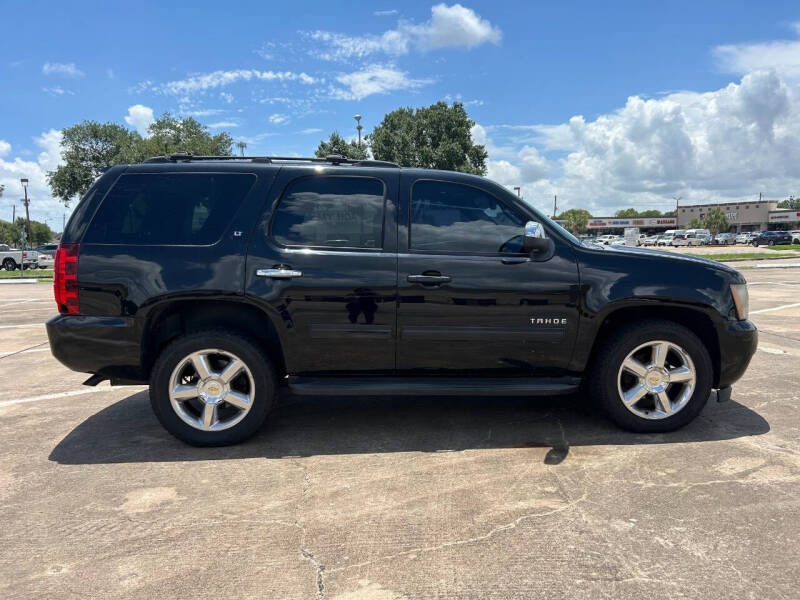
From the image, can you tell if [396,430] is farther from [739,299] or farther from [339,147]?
[339,147]

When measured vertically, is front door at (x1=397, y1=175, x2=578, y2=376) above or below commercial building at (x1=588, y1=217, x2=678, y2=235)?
below

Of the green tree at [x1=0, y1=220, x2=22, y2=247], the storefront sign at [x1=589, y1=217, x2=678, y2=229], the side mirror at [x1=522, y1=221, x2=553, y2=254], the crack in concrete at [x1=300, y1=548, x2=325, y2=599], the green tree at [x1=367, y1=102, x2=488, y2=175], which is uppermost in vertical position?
the green tree at [x1=367, y1=102, x2=488, y2=175]

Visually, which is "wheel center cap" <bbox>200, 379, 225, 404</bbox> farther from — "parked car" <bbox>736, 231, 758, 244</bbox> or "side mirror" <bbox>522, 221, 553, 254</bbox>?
"parked car" <bbox>736, 231, 758, 244</bbox>

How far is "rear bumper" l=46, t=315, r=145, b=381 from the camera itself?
3.49 m

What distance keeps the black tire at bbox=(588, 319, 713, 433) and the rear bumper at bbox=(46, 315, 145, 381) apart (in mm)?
3198

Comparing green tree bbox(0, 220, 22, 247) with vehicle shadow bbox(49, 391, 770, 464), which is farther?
green tree bbox(0, 220, 22, 247)

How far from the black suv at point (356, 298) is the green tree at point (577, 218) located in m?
107

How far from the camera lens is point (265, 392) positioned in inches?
140

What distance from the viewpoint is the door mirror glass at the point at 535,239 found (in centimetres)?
342

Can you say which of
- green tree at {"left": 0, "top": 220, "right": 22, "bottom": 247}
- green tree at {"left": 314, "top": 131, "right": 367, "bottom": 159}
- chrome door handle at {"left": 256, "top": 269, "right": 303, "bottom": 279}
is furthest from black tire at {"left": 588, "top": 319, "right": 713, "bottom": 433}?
green tree at {"left": 0, "top": 220, "right": 22, "bottom": 247}

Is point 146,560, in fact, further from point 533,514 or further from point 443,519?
point 533,514

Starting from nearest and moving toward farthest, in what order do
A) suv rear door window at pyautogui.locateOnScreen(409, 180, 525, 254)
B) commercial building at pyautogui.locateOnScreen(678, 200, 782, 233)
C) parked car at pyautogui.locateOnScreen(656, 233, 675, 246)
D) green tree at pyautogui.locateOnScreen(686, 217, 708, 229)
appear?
suv rear door window at pyautogui.locateOnScreen(409, 180, 525, 254), parked car at pyautogui.locateOnScreen(656, 233, 675, 246), commercial building at pyautogui.locateOnScreen(678, 200, 782, 233), green tree at pyautogui.locateOnScreen(686, 217, 708, 229)

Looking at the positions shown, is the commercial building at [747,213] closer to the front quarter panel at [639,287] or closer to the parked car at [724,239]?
the parked car at [724,239]

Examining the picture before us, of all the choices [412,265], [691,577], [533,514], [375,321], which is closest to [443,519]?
[533,514]
